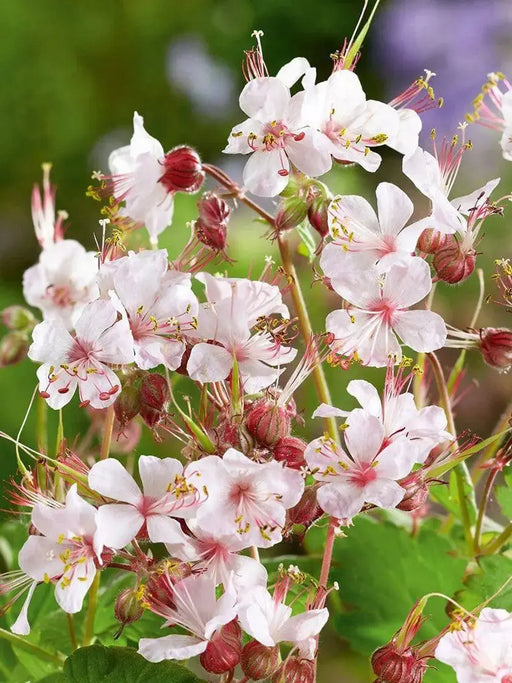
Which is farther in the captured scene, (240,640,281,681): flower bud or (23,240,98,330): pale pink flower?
(23,240,98,330): pale pink flower

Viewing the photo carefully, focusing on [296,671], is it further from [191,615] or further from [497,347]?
[497,347]

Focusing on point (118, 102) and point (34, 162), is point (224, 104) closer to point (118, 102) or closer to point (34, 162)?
point (118, 102)

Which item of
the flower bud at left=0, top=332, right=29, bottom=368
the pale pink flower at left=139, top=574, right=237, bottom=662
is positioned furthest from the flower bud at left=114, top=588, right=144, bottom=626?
the flower bud at left=0, top=332, right=29, bottom=368

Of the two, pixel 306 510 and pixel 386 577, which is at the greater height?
pixel 306 510

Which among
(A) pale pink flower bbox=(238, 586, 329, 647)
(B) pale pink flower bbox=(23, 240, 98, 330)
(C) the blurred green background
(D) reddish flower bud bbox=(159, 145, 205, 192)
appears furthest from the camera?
(C) the blurred green background

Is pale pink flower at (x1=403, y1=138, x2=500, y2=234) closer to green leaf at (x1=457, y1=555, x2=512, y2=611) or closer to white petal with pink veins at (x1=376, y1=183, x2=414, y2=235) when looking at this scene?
white petal with pink veins at (x1=376, y1=183, x2=414, y2=235)

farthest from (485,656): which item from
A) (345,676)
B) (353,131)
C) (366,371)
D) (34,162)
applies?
(34,162)

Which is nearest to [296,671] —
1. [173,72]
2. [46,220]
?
[46,220]
